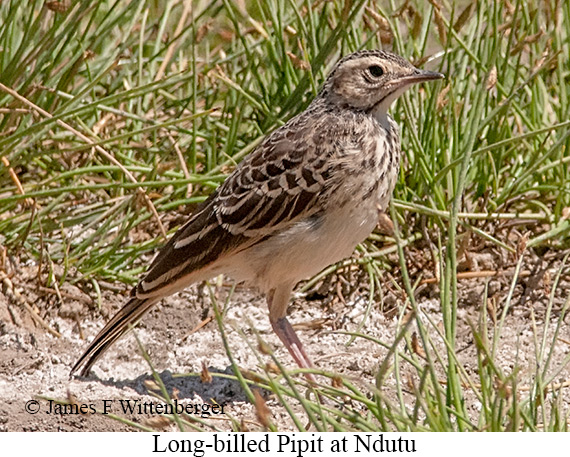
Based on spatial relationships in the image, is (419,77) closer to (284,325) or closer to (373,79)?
(373,79)

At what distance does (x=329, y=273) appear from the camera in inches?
209

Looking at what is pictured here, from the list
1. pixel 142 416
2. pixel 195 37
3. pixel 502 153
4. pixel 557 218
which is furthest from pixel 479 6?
pixel 142 416

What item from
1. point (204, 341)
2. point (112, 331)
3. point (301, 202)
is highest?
point (301, 202)

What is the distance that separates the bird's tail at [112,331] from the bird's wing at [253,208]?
0.31 feet

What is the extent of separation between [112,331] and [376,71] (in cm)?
163

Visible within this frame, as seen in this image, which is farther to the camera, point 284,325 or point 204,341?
point 204,341

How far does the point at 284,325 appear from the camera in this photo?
4.79 metres

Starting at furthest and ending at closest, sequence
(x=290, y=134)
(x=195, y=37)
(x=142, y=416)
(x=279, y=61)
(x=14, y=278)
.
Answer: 1. (x=279, y=61)
2. (x=195, y=37)
3. (x=14, y=278)
4. (x=290, y=134)
5. (x=142, y=416)

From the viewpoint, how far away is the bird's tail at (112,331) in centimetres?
459

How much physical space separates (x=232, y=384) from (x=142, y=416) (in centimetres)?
61

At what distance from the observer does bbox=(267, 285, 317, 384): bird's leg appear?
4676mm

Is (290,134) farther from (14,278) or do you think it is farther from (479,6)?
(14,278)

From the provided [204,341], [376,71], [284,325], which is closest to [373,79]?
[376,71]

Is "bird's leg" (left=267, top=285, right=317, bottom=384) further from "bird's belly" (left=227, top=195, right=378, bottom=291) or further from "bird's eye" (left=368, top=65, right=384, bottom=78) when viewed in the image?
"bird's eye" (left=368, top=65, right=384, bottom=78)
